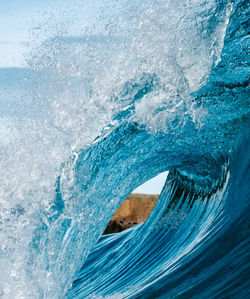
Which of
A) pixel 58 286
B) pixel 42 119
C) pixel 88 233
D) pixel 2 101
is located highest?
pixel 2 101

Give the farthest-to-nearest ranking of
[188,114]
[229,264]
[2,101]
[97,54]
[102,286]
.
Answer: [102,286], [2,101], [188,114], [97,54], [229,264]

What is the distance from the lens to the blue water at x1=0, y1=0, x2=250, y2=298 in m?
1.00

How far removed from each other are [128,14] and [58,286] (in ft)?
2.44

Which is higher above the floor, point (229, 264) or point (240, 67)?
point (240, 67)

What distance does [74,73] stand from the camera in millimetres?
1141

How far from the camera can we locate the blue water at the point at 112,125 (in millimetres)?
1004

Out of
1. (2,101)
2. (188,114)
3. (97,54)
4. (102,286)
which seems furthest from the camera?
(102,286)

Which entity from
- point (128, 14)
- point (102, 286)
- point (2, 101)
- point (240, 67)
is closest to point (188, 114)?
point (240, 67)

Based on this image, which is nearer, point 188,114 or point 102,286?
point 188,114

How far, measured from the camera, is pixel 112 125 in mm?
1146

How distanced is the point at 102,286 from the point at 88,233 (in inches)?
19.2

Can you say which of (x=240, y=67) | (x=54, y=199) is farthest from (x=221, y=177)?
(x=54, y=199)

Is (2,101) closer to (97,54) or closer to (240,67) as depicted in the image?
(97,54)

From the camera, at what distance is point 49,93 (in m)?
1.17
